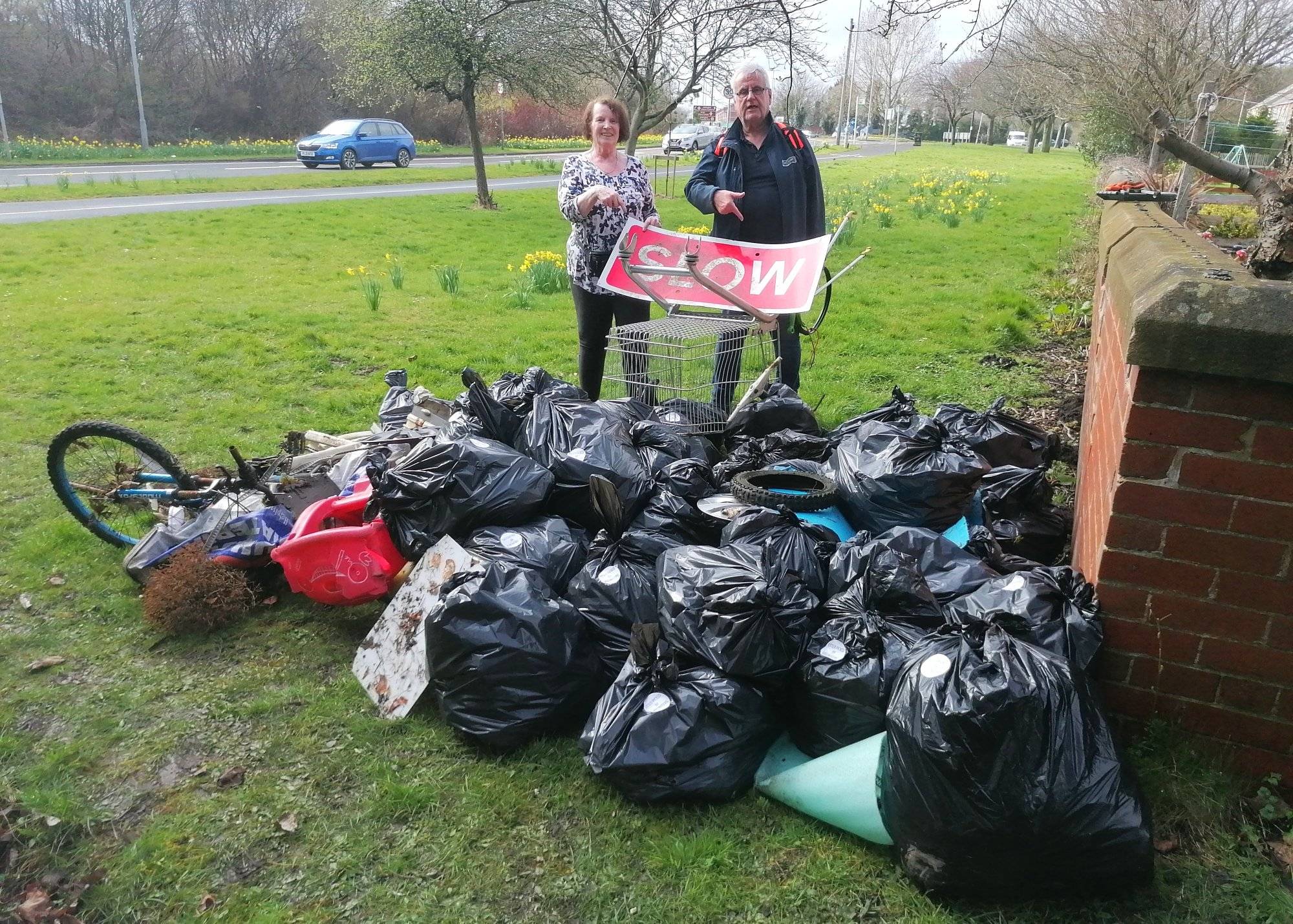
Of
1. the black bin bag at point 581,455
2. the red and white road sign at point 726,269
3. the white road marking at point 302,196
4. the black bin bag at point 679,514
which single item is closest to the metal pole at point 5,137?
the white road marking at point 302,196

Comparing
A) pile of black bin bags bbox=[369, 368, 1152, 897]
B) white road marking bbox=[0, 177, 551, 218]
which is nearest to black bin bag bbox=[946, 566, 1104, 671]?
pile of black bin bags bbox=[369, 368, 1152, 897]

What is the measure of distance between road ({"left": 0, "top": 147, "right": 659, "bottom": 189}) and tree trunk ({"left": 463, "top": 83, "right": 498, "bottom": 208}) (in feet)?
11.2

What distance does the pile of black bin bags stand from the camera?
1960 millimetres

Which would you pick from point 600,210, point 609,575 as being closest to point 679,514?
point 609,575

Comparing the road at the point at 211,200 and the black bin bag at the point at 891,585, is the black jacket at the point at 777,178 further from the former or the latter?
the road at the point at 211,200

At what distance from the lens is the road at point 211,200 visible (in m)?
14.0

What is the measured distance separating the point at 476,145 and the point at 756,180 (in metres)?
12.7

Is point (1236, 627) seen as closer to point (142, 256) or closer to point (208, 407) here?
point (208, 407)

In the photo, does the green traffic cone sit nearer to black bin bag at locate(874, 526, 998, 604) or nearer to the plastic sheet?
black bin bag at locate(874, 526, 998, 604)

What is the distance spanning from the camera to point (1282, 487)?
81.7 inches

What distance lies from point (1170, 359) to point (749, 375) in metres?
3.90

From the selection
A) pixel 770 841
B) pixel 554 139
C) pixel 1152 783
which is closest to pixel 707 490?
pixel 770 841

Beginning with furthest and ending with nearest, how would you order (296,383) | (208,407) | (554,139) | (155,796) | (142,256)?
1. (554,139)
2. (142,256)
3. (296,383)
4. (208,407)
5. (155,796)

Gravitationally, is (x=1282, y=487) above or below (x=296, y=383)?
above
